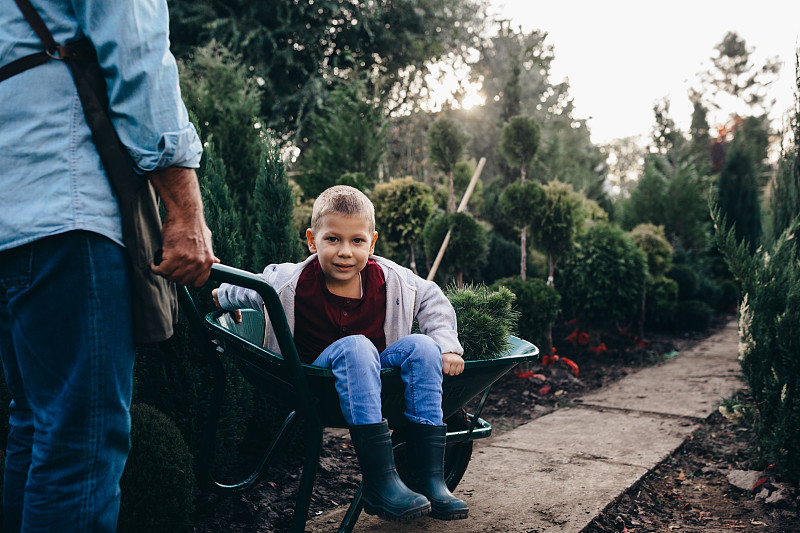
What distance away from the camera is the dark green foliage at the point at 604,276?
5750 mm

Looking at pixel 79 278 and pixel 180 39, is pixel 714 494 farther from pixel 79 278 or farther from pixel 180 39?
pixel 180 39

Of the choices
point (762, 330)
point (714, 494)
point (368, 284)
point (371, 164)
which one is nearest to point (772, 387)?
point (762, 330)

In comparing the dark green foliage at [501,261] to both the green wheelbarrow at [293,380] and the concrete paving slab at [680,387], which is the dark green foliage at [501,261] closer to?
the concrete paving slab at [680,387]

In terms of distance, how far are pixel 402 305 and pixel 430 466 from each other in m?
0.57

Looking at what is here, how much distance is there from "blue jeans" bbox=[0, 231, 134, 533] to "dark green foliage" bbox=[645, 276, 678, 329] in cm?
600

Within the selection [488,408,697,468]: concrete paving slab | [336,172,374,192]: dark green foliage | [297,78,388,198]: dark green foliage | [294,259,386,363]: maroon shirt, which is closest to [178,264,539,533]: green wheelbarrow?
[294,259,386,363]: maroon shirt

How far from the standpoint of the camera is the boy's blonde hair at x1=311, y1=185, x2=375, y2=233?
2029 millimetres

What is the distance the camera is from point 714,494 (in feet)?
9.33

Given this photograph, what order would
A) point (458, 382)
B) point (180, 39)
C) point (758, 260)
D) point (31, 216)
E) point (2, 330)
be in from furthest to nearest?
point (180, 39) < point (758, 260) < point (458, 382) < point (2, 330) < point (31, 216)

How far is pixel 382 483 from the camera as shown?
169cm

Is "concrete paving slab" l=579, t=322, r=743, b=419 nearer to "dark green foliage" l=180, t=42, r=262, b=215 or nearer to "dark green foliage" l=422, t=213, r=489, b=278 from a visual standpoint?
"dark green foliage" l=422, t=213, r=489, b=278

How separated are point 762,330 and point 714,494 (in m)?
0.81

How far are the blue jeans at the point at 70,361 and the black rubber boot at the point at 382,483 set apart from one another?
26.9 inches

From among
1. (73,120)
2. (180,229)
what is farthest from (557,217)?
(73,120)
